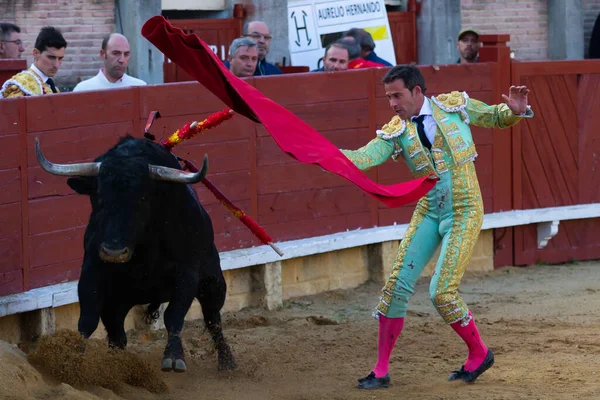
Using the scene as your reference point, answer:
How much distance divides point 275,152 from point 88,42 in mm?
2356

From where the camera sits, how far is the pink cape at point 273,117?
501cm

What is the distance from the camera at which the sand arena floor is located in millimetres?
4980

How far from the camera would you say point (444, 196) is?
206 inches

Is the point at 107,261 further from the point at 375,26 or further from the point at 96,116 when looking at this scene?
the point at 375,26

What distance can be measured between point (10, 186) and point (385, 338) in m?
2.14

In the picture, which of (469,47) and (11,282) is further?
(469,47)

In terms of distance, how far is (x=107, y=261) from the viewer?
486 cm

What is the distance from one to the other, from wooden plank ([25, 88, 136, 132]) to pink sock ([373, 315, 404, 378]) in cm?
217

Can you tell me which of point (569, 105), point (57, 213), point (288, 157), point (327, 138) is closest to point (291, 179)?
point (288, 157)

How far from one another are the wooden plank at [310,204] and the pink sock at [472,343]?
2.64 m

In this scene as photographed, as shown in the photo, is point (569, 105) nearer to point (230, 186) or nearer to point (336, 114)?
point (336, 114)

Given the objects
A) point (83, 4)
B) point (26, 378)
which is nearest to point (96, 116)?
point (26, 378)

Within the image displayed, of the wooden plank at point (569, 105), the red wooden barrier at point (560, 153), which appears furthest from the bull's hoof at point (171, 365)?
the wooden plank at point (569, 105)

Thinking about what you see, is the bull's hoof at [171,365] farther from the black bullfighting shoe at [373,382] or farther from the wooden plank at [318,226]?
the wooden plank at [318,226]
